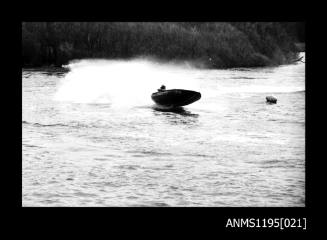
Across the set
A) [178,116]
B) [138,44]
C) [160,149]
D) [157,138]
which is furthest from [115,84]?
[160,149]

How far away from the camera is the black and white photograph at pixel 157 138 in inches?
711

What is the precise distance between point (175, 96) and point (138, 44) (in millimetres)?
52813

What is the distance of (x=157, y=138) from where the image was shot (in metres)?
29.3

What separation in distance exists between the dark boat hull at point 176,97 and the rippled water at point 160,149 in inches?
31.4

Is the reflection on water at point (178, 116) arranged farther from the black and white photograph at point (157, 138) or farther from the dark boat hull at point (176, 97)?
the dark boat hull at point (176, 97)

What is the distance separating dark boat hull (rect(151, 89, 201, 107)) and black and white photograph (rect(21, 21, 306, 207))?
6cm

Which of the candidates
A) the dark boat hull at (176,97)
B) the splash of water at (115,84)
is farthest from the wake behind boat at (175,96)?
the splash of water at (115,84)

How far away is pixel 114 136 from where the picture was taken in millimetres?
29812

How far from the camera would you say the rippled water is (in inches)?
704

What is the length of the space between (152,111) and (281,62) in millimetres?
64289

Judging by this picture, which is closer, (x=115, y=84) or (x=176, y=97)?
(x=176, y=97)

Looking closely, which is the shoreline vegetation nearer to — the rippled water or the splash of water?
the splash of water

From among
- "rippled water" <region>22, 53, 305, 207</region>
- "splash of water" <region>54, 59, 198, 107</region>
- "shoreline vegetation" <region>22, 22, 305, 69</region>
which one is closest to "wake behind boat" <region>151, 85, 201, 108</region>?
"rippled water" <region>22, 53, 305, 207</region>

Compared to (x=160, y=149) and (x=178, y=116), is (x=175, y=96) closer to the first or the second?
(x=178, y=116)
